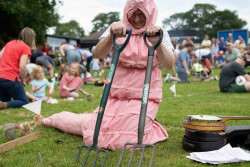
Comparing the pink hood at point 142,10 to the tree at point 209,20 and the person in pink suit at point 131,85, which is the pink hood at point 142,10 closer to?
the person in pink suit at point 131,85

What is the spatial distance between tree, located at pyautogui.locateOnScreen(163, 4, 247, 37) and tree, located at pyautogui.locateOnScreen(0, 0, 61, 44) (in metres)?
76.1

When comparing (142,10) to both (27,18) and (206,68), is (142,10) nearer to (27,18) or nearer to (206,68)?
(206,68)

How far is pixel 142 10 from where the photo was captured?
128 inches

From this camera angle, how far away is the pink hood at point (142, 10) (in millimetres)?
3243

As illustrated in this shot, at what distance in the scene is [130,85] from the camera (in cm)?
355

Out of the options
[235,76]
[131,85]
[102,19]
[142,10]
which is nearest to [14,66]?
[131,85]

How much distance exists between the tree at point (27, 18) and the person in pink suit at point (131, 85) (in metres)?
19.8

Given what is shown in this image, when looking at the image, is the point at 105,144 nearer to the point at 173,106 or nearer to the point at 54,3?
the point at 173,106

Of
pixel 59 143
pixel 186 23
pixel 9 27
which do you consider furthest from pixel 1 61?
pixel 186 23

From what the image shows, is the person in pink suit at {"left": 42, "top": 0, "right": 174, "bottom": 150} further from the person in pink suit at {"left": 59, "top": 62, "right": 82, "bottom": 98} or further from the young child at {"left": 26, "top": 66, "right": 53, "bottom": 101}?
the person in pink suit at {"left": 59, "top": 62, "right": 82, "bottom": 98}

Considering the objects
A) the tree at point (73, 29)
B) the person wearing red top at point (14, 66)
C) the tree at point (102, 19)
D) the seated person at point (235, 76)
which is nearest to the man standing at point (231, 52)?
the seated person at point (235, 76)

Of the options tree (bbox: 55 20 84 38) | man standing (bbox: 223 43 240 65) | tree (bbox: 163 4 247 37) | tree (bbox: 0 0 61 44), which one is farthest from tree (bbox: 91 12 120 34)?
man standing (bbox: 223 43 240 65)

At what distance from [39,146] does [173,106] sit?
3.72 meters

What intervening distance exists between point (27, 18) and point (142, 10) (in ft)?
72.2
